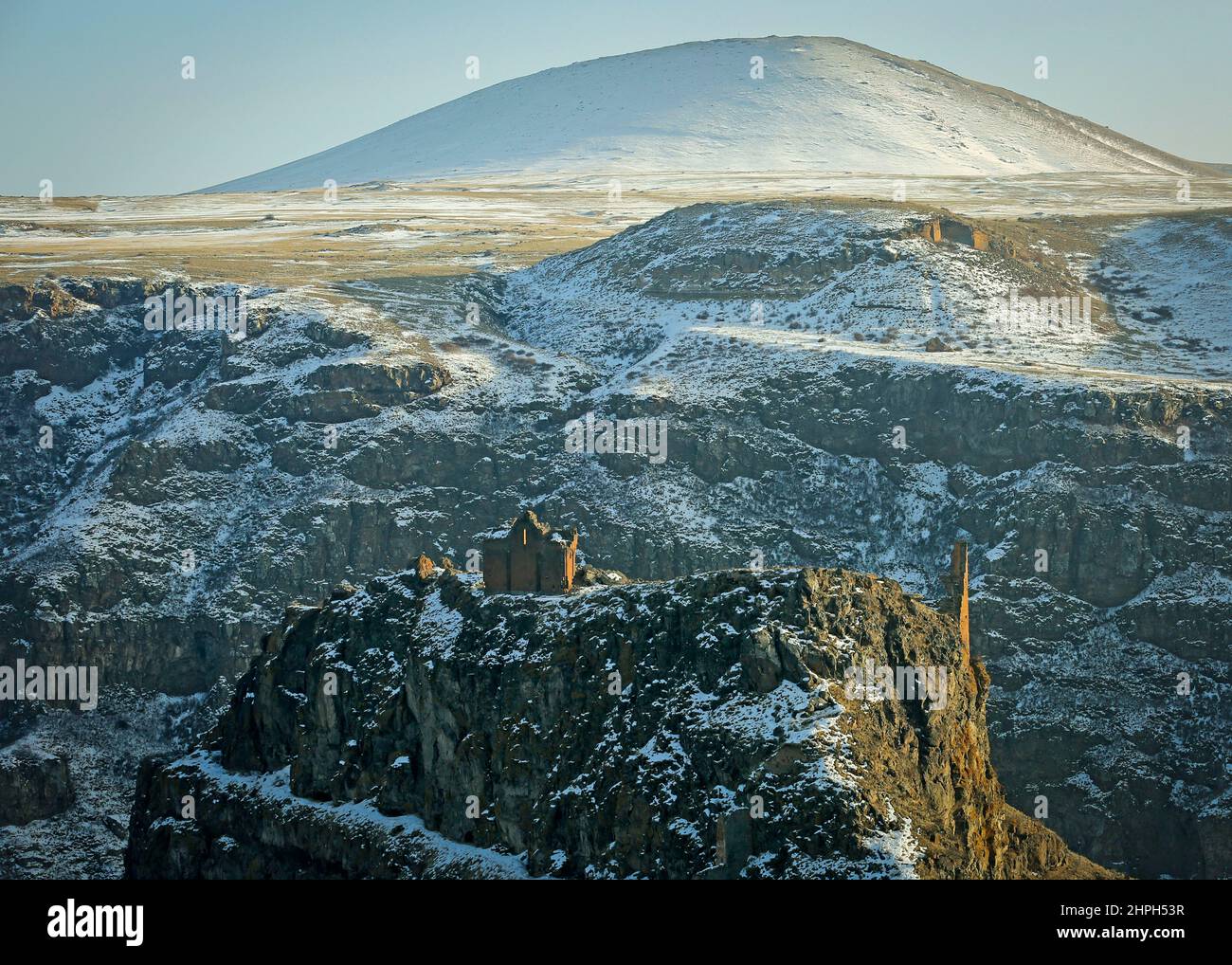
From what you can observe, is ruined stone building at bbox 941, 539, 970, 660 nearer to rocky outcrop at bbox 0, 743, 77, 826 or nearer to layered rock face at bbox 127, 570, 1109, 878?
layered rock face at bbox 127, 570, 1109, 878

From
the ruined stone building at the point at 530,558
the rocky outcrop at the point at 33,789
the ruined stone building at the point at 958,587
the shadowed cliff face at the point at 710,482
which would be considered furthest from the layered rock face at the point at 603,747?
the shadowed cliff face at the point at 710,482

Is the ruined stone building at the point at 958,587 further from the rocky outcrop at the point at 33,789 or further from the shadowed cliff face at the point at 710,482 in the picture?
the rocky outcrop at the point at 33,789

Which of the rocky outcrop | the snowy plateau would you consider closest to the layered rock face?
the snowy plateau

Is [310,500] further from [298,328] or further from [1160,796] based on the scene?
[1160,796]

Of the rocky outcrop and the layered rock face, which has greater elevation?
the layered rock face

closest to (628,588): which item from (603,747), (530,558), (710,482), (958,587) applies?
(530,558)

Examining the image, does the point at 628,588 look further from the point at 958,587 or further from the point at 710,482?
the point at 710,482
